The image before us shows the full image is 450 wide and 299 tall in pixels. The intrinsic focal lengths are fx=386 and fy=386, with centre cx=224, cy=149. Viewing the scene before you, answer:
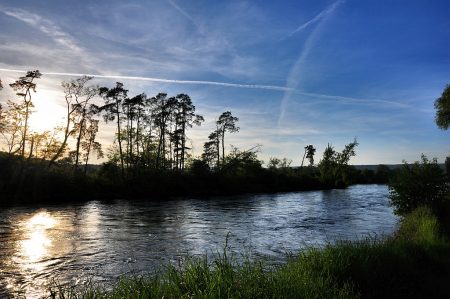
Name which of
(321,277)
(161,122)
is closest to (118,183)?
(161,122)

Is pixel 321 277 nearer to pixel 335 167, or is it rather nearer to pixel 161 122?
pixel 161 122

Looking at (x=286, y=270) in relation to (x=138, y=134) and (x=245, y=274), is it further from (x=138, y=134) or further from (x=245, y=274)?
(x=138, y=134)

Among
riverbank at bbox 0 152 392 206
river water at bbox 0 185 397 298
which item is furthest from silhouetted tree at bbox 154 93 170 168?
river water at bbox 0 185 397 298

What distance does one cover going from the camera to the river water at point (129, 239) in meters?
12.8

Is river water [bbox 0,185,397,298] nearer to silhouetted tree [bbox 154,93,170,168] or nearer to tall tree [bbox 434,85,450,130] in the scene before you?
tall tree [bbox 434,85,450,130]

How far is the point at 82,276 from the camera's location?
12062 millimetres

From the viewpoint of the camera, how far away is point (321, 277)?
7910mm

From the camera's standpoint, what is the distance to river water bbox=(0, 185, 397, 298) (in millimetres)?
12774

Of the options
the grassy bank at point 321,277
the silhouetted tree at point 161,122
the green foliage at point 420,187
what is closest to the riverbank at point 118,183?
the silhouetted tree at point 161,122

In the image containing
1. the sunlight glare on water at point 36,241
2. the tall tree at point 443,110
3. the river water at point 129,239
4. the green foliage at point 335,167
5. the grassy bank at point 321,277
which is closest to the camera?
the grassy bank at point 321,277

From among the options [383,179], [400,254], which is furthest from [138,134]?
[383,179]

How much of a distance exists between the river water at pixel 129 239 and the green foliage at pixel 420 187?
2038 millimetres

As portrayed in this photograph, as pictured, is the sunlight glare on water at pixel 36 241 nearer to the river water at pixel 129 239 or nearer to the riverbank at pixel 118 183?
the river water at pixel 129 239

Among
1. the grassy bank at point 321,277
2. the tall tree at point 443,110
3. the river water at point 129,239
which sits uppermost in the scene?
the tall tree at point 443,110
